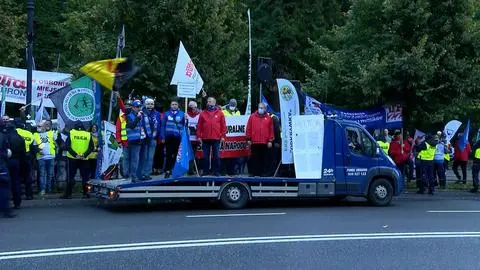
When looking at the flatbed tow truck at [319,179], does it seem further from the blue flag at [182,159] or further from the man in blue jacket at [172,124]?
the man in blue jacket at [172,124]

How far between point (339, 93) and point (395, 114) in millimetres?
2080

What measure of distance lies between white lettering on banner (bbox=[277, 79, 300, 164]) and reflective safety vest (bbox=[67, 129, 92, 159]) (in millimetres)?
4569

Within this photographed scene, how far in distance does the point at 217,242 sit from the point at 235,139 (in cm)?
589

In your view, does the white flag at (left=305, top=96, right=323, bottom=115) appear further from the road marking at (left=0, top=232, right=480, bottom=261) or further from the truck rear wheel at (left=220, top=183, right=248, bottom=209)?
the road marking at (left=0, top=232, right=480, bottom=261)

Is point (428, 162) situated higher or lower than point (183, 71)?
lower

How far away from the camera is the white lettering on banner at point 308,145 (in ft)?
47.5

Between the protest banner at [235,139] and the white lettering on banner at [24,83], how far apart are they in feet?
20.1

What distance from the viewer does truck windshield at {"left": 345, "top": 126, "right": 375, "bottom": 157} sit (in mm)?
14828

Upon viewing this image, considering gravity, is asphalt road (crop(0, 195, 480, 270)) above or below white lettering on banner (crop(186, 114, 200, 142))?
below

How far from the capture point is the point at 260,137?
14453mm

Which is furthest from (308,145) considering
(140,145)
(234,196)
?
(140,145)

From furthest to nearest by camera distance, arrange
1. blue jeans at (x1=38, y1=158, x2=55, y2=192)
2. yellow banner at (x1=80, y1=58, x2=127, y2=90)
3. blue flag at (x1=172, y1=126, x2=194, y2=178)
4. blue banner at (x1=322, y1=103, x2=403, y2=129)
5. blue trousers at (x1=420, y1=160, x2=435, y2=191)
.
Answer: blue banner at (x1=322, y1=103, x2=403, y2=129) → blue trousers at (x1=420, y1=160, x2=435, y2=191) → blue jeans at (x1=38, y1=158, x2=55, y2=192) → yellow banner at (x1=80, y1=58, x2=127, y2=90) → blue flag at (x1=172, y1=126, x2=194, y2=178)

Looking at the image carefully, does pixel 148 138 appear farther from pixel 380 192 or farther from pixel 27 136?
pixel 380 192

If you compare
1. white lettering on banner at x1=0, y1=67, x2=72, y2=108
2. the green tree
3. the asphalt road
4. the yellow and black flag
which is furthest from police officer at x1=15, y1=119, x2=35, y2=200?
the green tree
